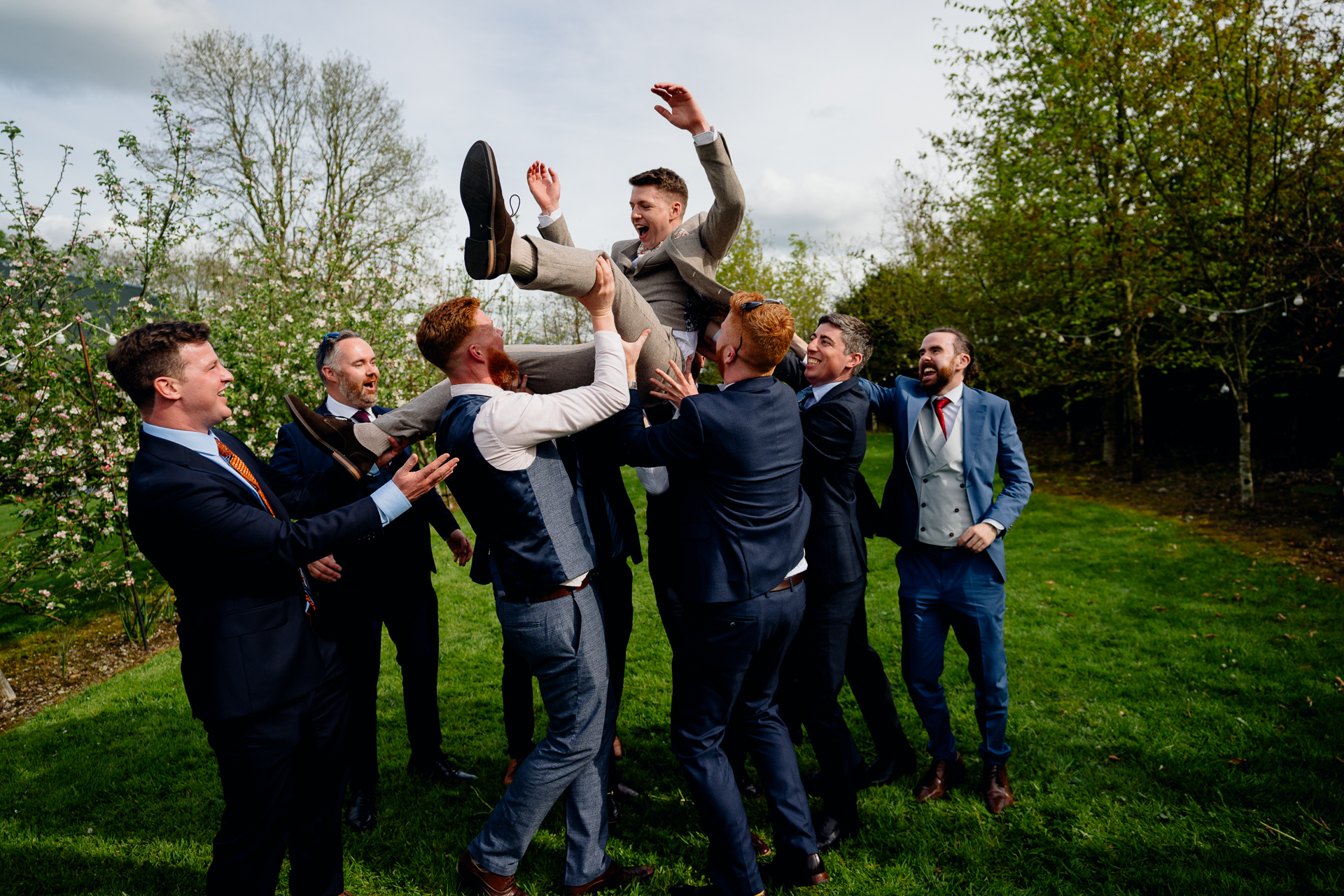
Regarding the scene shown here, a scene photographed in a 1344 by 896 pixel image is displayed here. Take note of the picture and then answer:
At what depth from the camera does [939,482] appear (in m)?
3.96

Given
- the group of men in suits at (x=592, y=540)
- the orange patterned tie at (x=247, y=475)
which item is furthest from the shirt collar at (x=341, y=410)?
the orange patterned tie at (x=247, y=475)

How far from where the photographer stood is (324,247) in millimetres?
12156

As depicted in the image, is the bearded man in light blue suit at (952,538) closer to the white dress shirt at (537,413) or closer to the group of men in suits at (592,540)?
the group of men in suits at (592,540)

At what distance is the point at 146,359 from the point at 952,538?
367 centimetres

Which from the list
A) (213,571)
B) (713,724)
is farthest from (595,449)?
(213,571)

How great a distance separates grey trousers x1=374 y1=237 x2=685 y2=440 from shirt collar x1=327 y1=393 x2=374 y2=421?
41 centimetres

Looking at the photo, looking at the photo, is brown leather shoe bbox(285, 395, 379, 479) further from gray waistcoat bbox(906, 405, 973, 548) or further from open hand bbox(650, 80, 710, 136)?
gray waistcoat bbox(906, 405, 973, 548)

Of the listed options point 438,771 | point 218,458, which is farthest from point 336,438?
point 438,771

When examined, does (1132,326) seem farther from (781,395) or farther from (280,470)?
(280,470)

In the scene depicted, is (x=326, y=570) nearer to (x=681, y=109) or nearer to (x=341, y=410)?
(x=341, y=410)

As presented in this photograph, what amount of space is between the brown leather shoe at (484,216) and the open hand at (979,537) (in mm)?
2631

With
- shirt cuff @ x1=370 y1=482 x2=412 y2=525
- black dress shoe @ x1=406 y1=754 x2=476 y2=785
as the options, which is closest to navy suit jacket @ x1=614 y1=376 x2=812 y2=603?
shirt cuff @ x1=370 y1=482 x2=412 y2=525

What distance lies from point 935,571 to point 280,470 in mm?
3555

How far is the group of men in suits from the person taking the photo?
258 cm
